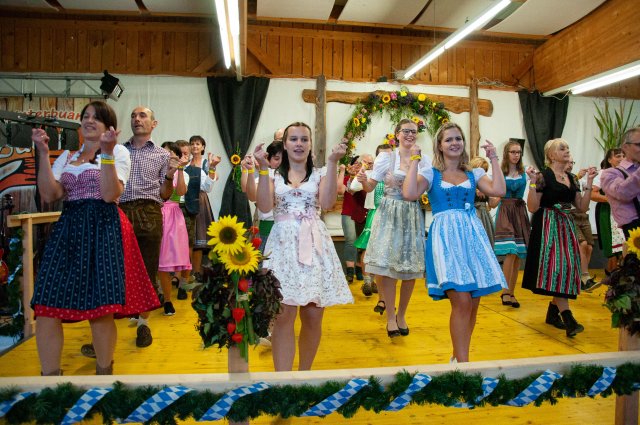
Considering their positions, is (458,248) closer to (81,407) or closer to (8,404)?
(81,407)

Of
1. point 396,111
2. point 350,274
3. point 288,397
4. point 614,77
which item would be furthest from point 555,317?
point 396,111

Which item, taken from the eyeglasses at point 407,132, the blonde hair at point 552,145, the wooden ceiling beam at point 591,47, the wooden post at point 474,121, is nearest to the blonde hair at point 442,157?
the eyeglasses at point 407,132

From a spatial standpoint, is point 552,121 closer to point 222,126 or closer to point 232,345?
point 222,126

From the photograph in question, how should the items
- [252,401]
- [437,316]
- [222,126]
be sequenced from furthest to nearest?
[222,126], [437,316], [252,401]

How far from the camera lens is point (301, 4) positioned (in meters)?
6.35

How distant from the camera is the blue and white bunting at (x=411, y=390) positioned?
156 centimetres

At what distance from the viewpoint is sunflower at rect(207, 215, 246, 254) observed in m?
1.62

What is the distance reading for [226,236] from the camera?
1637 millimetres

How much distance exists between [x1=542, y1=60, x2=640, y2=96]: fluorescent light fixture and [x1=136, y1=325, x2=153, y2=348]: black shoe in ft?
19.3

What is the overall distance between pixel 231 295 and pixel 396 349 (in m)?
1.88

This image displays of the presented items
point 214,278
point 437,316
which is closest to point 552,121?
point 437,316

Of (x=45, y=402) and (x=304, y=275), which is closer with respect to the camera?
(x=45, y=402)

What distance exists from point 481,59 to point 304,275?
689 centimetres

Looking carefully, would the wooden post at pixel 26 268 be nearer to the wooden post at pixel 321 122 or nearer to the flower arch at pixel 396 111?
the wooden post at pixel 321 122
